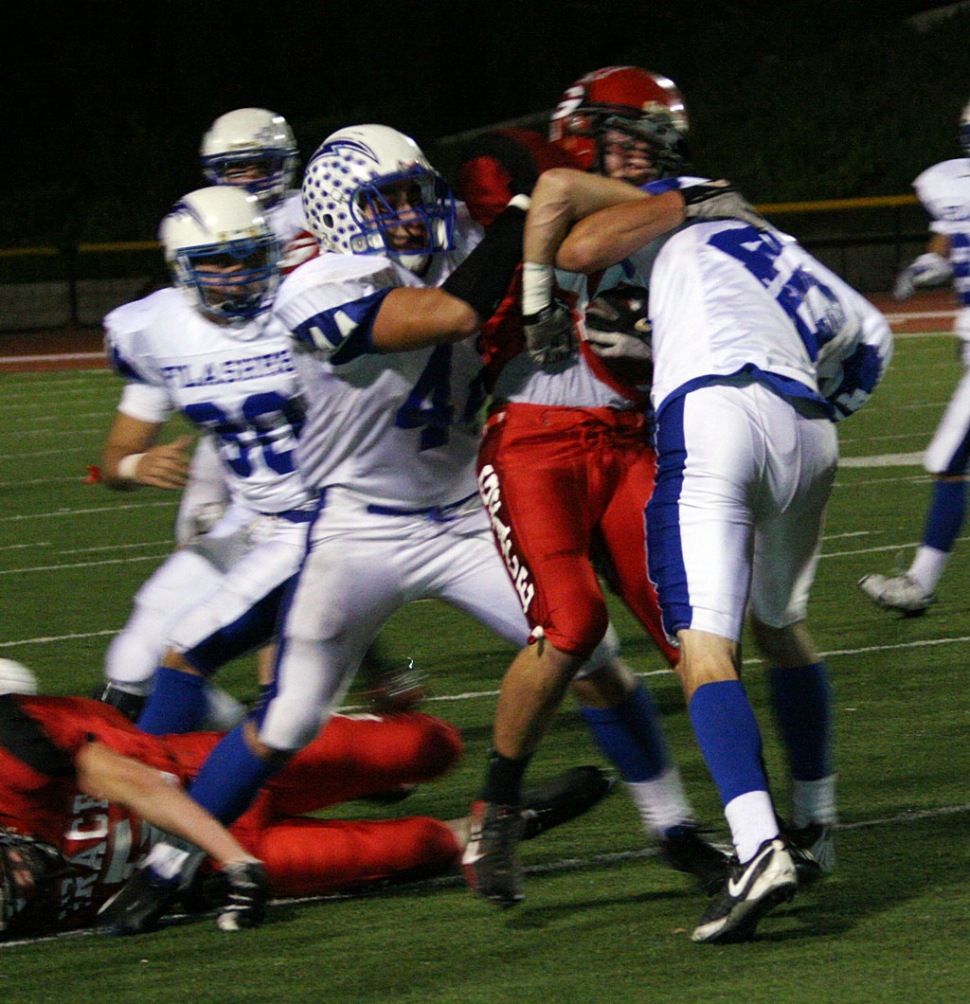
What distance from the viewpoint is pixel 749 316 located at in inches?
140

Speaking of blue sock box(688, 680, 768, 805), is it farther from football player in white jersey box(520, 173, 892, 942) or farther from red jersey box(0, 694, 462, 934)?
red jersey box(0, 694, 462, 934)

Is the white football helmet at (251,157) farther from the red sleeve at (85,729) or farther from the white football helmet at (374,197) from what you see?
the red sleeve at (85,729)

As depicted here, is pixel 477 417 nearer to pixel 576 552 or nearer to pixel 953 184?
pixel 576 552

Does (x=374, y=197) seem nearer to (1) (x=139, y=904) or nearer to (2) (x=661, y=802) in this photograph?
(2) (x=661, y=802)

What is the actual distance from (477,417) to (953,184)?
3.40 meters

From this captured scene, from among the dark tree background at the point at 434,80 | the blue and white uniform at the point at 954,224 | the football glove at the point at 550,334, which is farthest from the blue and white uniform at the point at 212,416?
the dark tree background at the point at 434,80

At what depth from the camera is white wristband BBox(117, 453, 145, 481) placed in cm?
468

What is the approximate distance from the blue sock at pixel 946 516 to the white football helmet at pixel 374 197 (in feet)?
10.1

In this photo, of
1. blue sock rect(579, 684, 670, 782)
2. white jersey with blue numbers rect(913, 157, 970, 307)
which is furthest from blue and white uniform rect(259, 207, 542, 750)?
white jersey with blue numbers rect(913, 157, 970, 307)

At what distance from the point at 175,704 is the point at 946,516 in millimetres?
3179

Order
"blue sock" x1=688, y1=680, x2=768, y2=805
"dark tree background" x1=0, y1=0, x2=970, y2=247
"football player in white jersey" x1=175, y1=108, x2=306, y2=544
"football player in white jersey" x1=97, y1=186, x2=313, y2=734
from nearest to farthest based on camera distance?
"blue sock" x1=688, y1=680, x2=768, y2=805, "football player in white jersey" x1=97, y1=186, x2=313, y2=734, "football player in white jersey" x1=175, y1=108, x2=306, y2=544, "dark tree background" x1=0, y1=0, x2=970, y2=247

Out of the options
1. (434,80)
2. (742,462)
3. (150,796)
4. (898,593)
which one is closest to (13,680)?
(150,796)

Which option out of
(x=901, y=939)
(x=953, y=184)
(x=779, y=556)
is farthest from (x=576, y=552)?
(x=953, y=184)

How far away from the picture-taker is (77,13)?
31547 mm
